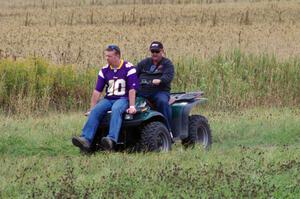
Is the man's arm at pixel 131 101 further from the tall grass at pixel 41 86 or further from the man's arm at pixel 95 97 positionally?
the tall grass at pixel 41 86

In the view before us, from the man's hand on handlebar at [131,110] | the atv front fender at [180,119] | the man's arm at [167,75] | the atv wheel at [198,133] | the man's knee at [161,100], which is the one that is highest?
the man's arm at [167,75]

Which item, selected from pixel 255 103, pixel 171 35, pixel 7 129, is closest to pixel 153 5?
pixel 171 35

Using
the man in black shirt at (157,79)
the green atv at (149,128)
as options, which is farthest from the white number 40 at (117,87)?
the man in black shirt at (157,79)

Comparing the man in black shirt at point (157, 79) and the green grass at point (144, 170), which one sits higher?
the man in black shirt at point (157, 79)

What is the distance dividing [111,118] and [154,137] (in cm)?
68

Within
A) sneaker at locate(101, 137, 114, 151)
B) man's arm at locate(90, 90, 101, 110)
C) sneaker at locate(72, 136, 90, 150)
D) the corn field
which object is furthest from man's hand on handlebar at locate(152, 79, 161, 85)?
the corn field

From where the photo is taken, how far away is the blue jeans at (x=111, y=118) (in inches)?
413

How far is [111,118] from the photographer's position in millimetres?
10586

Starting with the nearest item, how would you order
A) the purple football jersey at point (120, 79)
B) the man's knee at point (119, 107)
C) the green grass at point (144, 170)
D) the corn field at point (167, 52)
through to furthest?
the green grass at point (144, 170), the man's knee at point (119, 107), the purple football jersey at point (120, 79), the corn field at point (167, 52)

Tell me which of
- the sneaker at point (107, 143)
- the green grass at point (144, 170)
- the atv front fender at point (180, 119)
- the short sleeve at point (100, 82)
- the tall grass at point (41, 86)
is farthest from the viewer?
the tall grass at point (41, 86)

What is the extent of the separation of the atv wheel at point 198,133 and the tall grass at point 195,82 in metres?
3.76

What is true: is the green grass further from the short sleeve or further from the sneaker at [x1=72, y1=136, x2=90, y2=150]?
the short sleeve

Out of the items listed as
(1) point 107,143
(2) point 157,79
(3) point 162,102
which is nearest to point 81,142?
(1) point 107,143

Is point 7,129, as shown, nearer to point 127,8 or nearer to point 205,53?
point 205,53
